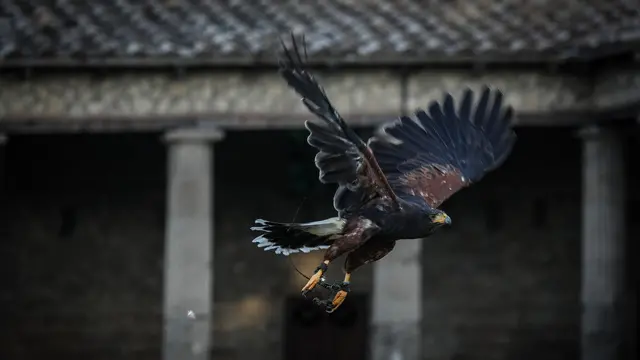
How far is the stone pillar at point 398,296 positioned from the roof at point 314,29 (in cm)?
227

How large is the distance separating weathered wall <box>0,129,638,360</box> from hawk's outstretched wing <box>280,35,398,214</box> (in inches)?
407

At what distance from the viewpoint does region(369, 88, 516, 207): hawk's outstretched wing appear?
7.92m

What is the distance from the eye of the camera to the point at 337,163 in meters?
6.71

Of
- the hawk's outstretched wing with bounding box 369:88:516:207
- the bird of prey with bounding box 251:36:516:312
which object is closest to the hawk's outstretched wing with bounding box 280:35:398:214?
the bird of prey with bounding box 251:36:516:312

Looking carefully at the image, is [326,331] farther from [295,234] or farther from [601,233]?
[295,234]

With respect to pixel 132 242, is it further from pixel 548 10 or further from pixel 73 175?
pixel 548 10

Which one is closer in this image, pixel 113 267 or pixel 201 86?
pixel 201 86

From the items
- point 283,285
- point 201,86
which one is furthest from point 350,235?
point 283,285

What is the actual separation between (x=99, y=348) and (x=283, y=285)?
2614 millimetres

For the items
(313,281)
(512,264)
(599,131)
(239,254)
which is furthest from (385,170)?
(512,264)

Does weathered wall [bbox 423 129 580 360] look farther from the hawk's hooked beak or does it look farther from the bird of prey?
the hawk's hooked beak

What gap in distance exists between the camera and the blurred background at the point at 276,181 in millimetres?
14305

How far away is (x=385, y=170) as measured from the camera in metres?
7.86

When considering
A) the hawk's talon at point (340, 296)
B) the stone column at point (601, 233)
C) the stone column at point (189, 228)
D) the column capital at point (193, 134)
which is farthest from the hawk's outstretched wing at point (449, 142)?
the stone column at point (601, 233)
